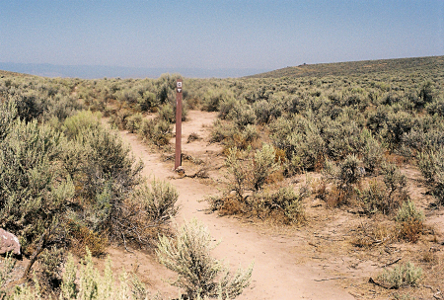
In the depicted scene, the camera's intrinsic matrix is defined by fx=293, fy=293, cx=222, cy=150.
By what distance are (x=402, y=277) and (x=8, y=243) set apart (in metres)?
5.06

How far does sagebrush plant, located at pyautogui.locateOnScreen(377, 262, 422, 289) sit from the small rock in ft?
15.8

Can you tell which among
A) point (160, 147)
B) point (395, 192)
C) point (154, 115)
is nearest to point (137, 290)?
point (395, 192)

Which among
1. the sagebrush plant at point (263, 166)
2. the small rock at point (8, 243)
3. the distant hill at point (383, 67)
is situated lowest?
the small rock at point (8, 243)

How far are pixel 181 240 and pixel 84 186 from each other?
2.91m

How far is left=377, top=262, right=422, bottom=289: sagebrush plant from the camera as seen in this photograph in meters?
3.84

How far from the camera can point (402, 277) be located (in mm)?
3975

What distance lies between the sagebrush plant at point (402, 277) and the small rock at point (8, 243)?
4.80 m

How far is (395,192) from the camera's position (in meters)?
6.72

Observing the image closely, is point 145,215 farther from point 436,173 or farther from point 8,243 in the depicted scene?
point 436,173

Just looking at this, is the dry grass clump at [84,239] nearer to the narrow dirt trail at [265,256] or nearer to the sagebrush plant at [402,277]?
the narrow dirt trail at [265,256]

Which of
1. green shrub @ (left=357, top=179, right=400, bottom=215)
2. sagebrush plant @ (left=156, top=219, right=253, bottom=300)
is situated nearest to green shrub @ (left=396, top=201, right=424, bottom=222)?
green shrub @ (left=357, top=179, right=400, bottom=215)

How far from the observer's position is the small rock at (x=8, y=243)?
344 cm

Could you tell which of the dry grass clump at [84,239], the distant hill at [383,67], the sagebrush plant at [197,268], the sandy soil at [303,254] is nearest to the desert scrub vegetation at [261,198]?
the sandy soil at [303,254]

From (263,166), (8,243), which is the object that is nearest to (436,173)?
(263,166)
